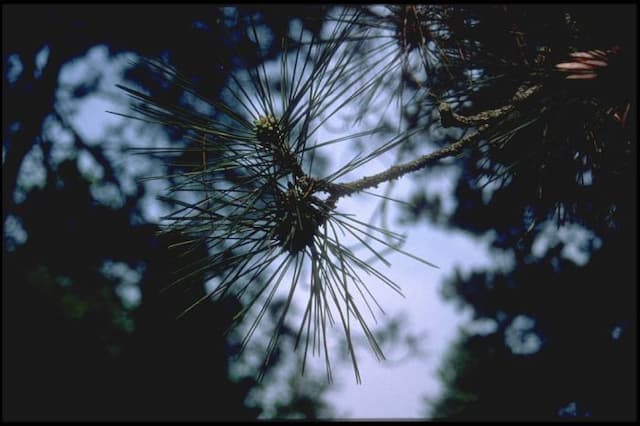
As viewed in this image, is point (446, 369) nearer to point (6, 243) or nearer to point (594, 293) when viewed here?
point (594, 293)

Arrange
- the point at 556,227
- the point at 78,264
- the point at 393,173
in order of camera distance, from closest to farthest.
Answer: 1. the point at 393,173
2. the point at 556,227
3. the point at 78,264

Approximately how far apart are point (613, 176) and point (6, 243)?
11.4ft

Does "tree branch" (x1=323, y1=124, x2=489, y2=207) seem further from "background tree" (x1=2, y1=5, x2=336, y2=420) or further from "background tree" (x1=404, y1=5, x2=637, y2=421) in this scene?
"background tree" (x1=2, y1=5, x2=336, y2=420)

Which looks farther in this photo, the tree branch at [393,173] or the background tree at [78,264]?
the background tree at [78,264]

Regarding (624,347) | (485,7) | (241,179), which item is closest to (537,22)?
(485,7)

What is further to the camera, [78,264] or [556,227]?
[78,264]

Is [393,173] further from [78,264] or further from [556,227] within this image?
[78,264]

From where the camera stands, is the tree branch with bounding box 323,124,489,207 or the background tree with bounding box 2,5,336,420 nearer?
the tree branch with bounding box 323,124,489,207

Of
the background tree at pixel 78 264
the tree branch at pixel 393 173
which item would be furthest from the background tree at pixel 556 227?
the background tree at pixel 78 264

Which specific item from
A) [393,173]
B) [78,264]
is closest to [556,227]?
[393,173]

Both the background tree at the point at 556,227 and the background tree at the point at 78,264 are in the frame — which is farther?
the background tree at the point at 78,264

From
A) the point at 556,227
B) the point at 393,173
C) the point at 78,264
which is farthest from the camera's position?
the point at 78,264

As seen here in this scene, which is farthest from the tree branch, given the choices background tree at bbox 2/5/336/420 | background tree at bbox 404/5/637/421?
background tree at bbox 2/5/336/420

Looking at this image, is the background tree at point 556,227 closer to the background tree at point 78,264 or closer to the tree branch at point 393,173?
the tree branch at point 393,173
